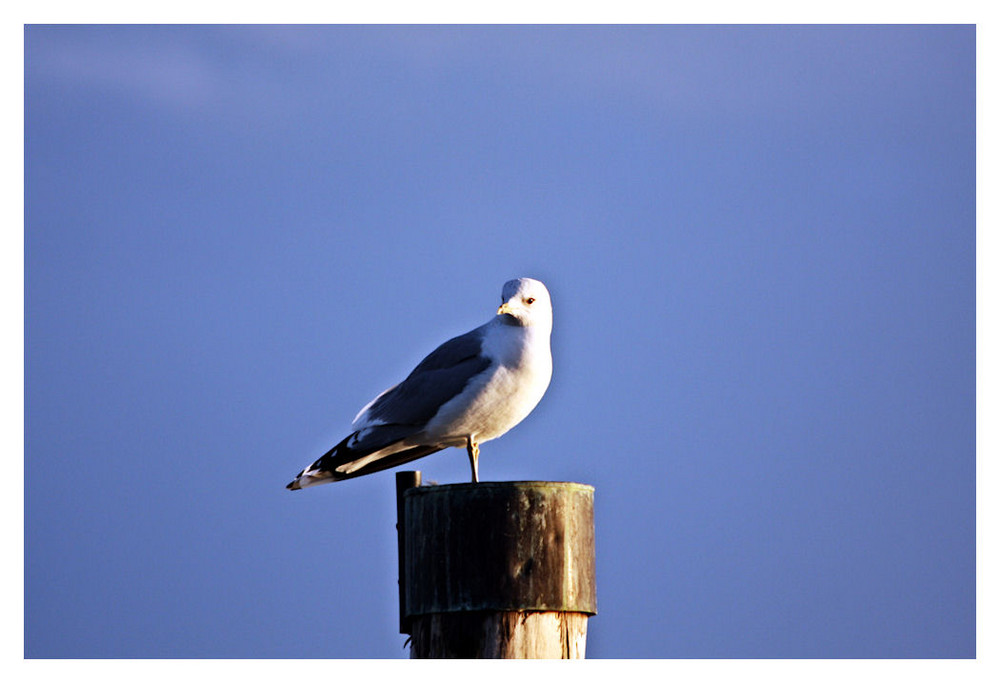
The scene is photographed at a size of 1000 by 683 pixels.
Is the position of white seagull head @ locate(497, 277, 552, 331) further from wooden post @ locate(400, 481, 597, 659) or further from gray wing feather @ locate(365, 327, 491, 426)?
wooden post @ locate(400, 481, 597, 659)

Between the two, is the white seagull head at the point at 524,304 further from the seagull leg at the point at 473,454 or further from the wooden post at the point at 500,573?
the wooden post at the point at 500,573

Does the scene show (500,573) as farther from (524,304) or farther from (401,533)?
(524,304)

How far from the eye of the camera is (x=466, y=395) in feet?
27.8

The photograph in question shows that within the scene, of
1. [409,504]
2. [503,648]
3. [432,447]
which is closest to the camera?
[503,648]

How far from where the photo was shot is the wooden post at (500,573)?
5.38 metres

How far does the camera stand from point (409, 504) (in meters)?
5.79

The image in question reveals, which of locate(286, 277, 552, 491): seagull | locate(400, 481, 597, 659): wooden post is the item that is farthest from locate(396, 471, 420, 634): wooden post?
locate(286, 277, 552, 491): seagull

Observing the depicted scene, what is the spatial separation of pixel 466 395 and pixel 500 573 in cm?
310

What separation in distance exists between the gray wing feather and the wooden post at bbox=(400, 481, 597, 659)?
2867 mm

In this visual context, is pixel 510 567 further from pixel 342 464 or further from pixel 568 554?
pixel 342 464

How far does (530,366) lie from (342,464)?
134 cm

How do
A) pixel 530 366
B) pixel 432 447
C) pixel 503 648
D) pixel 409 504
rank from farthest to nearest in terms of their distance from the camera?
1. pixel 432 447
2. pixel 530 366
3. pixel 409 504
4. pixel 503 648

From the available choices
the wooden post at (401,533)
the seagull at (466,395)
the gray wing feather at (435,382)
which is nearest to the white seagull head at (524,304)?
the seagull at (466,395)

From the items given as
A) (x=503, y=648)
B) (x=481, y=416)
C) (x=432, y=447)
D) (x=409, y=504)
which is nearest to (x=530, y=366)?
(x=481, y=416)
